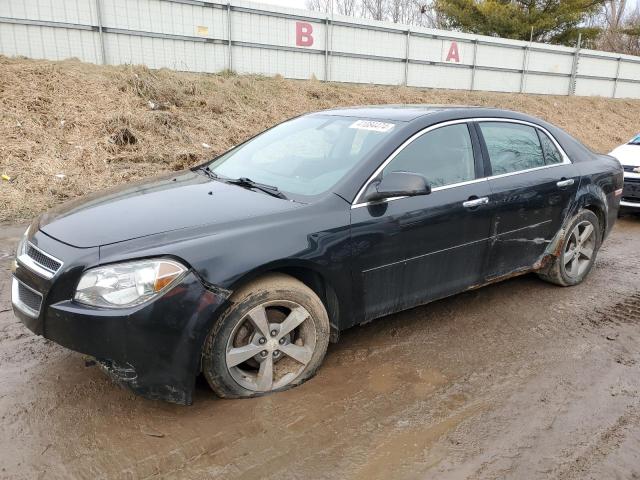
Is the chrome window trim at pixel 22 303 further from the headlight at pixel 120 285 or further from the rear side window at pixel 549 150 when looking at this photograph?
the rear side window at pixel 549 150

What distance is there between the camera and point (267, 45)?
13.7 metres

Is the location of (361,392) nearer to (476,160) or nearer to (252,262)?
(252,262)

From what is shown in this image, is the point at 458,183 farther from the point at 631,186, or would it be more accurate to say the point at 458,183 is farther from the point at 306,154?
the point at 631,186

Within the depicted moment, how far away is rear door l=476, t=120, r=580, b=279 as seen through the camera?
3971 millimetres

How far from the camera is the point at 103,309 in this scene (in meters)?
2.52

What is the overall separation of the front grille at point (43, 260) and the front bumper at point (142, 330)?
0.05m

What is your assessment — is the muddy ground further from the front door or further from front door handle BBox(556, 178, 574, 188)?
front door handle BBox(556, 178, 574, 188)

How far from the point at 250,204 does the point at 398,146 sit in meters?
1.08

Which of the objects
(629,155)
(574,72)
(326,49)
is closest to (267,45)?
(326,49)

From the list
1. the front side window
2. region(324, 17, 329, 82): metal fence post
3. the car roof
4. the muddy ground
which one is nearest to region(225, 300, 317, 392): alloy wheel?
the muddy ground

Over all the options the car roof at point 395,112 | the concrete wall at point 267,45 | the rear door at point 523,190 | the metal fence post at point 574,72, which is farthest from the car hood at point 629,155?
the metal fence post at point 574,72

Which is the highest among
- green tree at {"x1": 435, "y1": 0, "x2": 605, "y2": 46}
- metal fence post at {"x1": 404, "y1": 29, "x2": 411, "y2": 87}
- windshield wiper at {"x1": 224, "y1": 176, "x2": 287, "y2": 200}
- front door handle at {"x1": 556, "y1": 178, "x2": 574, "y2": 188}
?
green tree at {"x1": 435, "y1": 0, "x2": 605, "y2": 46}

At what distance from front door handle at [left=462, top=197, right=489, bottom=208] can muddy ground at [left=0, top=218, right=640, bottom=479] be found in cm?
94

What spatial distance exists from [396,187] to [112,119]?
308 inches
